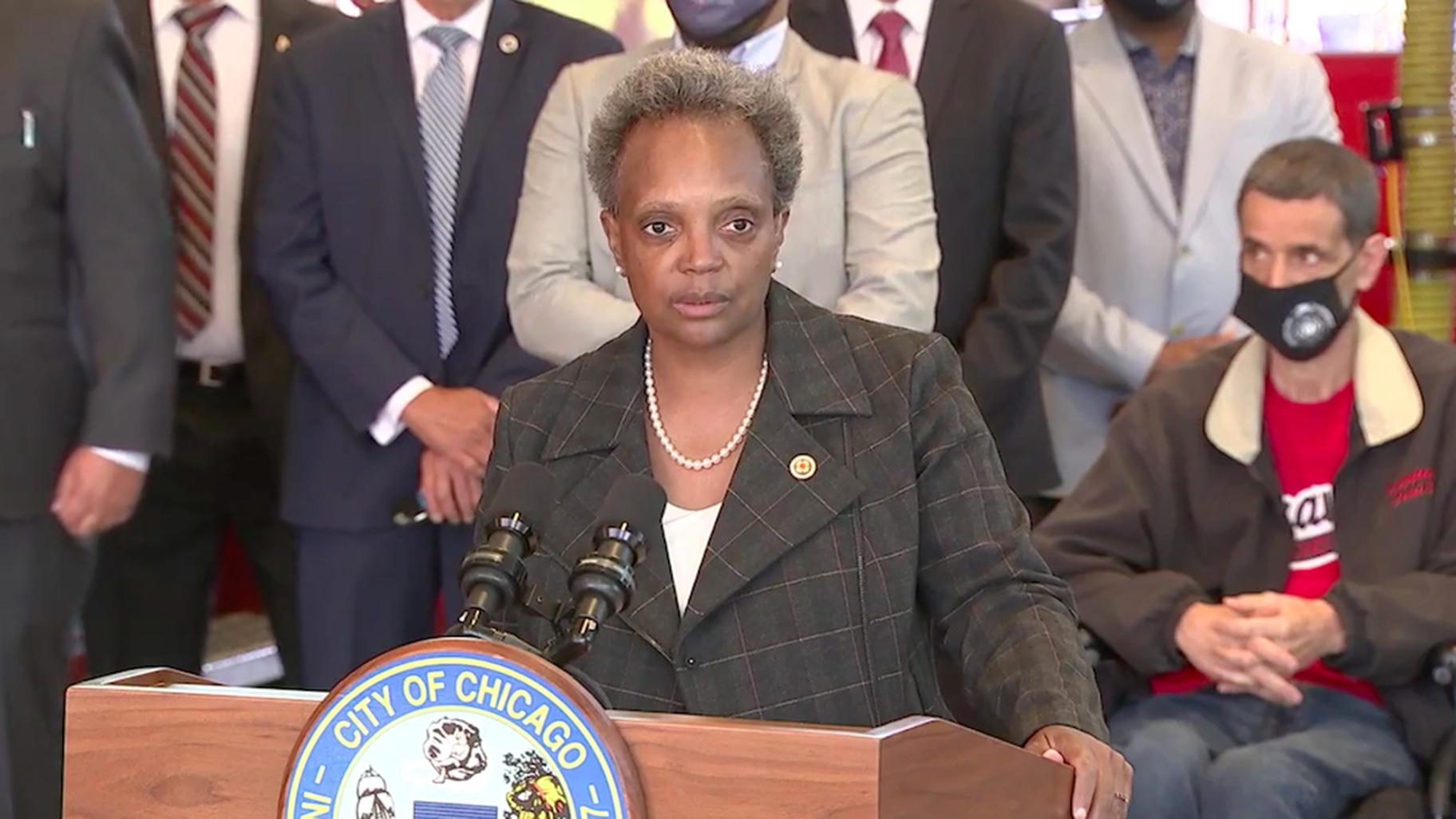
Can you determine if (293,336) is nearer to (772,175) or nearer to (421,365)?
(421,365)

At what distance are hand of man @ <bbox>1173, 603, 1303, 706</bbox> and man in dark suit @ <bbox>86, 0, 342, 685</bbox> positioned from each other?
1.72m

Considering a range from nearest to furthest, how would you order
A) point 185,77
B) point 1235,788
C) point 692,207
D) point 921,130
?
1. point 692,207
2. point 1235,788
3. point 921,130
4. point 185,77

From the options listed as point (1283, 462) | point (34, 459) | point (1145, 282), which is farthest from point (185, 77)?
point (1283, 462)

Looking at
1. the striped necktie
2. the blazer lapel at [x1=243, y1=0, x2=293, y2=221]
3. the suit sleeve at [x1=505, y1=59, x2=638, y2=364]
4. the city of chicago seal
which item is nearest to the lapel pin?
the city of chicago seal

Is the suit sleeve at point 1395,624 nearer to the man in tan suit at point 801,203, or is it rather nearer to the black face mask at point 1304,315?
the black face mask at point 1304,315

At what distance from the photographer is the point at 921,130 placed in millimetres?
3389

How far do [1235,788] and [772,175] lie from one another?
1.40 metres

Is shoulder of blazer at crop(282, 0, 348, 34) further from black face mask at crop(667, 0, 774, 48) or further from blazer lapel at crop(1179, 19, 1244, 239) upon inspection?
blazer lapel at crop(1179, 19, 1244, 239)

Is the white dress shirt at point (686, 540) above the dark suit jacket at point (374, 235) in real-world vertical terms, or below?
below

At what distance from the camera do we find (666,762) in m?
1.58

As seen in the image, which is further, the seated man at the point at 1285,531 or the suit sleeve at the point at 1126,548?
the suit sleeve at the point at 1126,548

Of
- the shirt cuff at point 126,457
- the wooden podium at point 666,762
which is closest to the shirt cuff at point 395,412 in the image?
the shirt cuff at point 126,457

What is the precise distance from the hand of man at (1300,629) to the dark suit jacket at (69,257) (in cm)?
182

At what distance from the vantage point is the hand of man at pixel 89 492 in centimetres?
343
